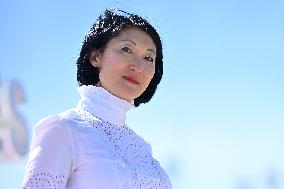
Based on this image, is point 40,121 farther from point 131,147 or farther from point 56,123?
point 131,147

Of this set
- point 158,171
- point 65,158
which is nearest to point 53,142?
point 65,158

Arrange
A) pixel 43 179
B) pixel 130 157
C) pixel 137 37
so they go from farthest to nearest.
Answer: pixel 137 37
pixel 130 157
pixel 43 179

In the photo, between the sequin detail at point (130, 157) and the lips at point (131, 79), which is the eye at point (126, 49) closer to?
the lips at point (131, 79)

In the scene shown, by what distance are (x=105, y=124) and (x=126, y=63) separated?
263mm

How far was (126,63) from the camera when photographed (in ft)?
7.09

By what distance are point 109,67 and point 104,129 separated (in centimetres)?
25

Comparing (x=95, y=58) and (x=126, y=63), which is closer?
(x=126, y=63)

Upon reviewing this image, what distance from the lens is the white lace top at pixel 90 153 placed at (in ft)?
6.16

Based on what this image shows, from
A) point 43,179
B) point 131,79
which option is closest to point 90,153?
point 43,179

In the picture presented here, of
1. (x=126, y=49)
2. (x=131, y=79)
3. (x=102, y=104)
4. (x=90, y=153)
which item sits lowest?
(x=90, y=153)

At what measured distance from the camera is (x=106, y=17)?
7.79 feet

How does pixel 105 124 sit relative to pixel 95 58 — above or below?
below

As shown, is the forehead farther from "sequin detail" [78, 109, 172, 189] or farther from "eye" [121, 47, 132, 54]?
"sequin detail" [78, 109, 172, 189]

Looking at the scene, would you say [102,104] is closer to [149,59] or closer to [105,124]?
[105,124]
